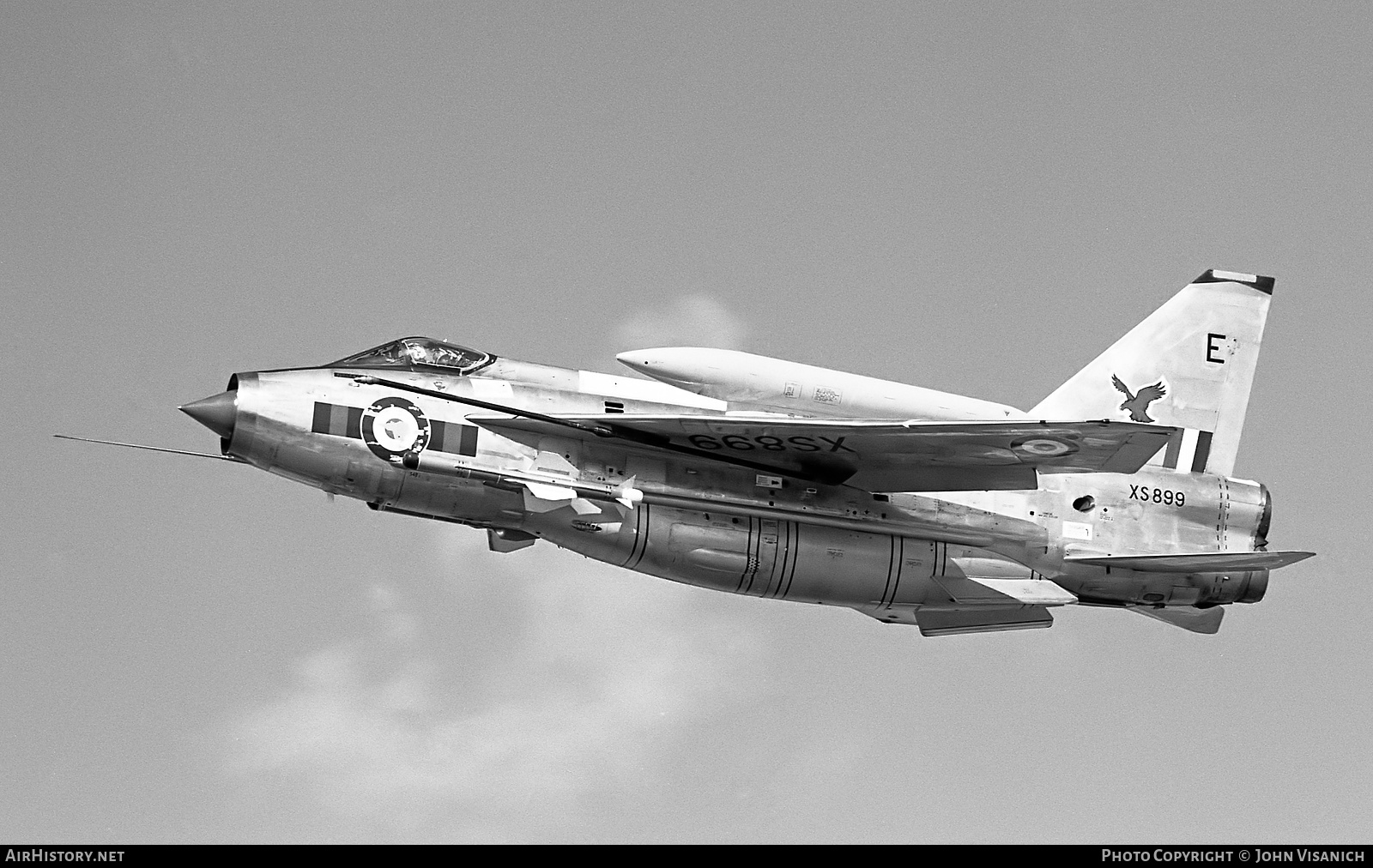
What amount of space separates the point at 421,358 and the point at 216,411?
2776 millimetres

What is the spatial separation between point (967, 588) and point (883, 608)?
1263 mm

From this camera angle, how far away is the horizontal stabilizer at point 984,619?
26391mm

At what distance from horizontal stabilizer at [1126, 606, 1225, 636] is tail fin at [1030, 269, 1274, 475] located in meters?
2.21

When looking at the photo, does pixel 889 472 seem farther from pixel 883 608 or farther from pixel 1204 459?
pixel 1204 459

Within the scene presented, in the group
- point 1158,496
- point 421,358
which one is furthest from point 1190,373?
point 421,358

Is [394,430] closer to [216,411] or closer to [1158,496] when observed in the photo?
[216,411]

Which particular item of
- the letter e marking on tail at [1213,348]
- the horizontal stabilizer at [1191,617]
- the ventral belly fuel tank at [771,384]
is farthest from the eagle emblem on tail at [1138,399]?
the ventral belly fuel tank at [771,384]

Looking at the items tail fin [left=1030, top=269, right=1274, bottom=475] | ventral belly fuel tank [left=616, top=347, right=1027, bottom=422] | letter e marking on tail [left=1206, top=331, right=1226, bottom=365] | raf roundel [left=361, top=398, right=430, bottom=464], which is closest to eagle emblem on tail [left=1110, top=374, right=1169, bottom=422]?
tail fin [left=1030, top=269, right=1274, bottom=475]

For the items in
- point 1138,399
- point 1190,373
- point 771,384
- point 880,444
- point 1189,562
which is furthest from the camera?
point 1190,373

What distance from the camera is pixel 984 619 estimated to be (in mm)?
26500

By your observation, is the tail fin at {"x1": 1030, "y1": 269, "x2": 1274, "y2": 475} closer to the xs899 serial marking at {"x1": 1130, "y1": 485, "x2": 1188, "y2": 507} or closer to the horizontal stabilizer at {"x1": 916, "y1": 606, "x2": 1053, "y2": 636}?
the xs899 serial marking at {"x1": 1130, "y1": 485, "x2": 1188, "y2": 507}

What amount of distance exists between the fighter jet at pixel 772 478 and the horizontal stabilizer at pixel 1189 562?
34 millimetres

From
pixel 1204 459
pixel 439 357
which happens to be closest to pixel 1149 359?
pixel 1204 459

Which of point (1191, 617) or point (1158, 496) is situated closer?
point (1158, 496)
